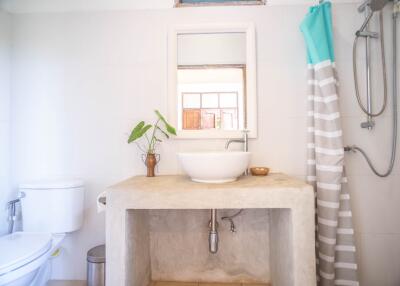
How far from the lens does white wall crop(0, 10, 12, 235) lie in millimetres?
1414

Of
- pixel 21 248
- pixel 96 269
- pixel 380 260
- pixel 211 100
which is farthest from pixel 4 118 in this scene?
pixel 380 260

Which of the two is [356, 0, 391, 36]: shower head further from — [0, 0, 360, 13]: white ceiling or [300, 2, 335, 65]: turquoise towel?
[0, 0, 360, 13]: white ceiling

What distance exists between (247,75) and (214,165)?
718mm

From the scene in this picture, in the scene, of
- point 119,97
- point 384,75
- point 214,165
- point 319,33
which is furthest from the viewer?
point 119,97

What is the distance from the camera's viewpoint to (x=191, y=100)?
1.43 meters

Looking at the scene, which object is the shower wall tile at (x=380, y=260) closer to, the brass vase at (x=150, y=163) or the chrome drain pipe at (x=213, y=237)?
the chrome drain pipe at (x=213, y=237)

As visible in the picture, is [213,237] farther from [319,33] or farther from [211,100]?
→ [319,33]

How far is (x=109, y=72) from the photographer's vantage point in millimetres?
1475

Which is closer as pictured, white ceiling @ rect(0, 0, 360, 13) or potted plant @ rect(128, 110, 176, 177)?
potted plant @ rect(128, 110, 176, 177)

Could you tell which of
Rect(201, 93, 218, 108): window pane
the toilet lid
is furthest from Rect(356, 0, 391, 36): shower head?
the toilet lid

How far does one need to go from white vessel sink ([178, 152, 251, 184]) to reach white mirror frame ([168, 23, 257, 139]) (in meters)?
0.33

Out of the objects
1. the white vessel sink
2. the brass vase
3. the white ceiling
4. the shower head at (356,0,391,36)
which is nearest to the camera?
the white vessel sink

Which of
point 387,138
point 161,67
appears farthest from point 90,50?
point 387,138

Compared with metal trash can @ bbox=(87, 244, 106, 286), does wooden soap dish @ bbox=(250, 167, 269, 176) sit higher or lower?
higher
